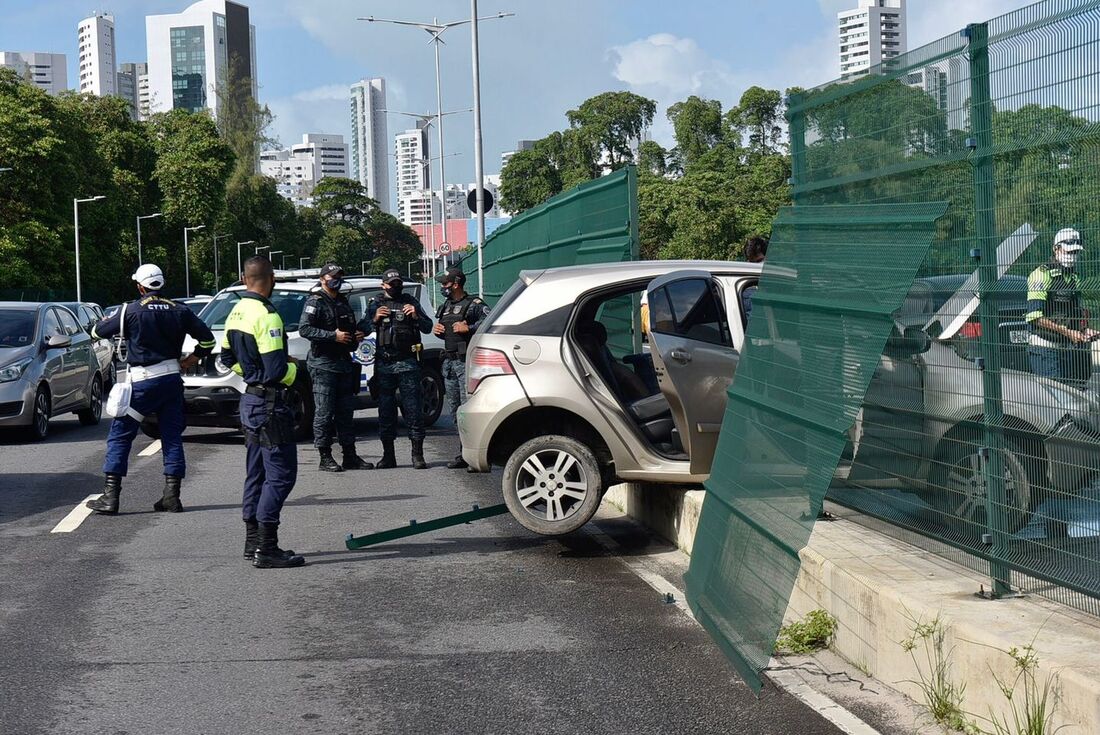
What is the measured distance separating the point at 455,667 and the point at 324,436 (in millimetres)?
7573

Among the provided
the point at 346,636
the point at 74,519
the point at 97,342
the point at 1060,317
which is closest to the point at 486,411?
the point at 346,636

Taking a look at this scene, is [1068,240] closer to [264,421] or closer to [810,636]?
[810,636]

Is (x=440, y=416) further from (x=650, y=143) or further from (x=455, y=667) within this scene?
(x=650, y=143)

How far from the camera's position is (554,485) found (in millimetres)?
8578

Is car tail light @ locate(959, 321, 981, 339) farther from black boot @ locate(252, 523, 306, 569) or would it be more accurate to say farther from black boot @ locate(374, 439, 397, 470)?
black boot @ locate(374, 439, 397, 470)

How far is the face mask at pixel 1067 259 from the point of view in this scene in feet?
15.6

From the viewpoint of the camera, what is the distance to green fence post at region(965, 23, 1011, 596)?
5316mm

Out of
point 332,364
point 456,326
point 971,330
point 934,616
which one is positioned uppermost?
point 971,330

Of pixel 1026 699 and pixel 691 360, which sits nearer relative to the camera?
pixel 1026 699

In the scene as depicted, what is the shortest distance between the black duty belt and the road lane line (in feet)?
7.20

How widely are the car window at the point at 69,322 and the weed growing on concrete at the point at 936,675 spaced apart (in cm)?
1496

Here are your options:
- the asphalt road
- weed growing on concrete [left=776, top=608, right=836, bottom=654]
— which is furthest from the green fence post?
the asphalt road

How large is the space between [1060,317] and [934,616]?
1.19m

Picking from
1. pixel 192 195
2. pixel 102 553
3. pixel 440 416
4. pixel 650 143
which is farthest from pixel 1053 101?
pixel 650 143
